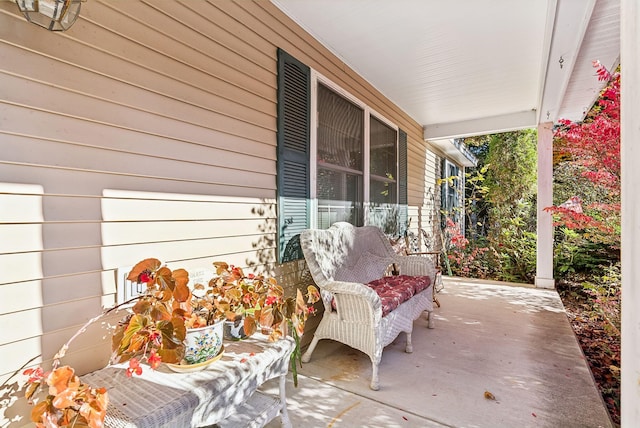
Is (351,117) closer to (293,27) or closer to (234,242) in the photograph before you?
(293,27)

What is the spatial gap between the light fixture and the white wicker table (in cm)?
151

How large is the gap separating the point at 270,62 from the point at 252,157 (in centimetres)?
82

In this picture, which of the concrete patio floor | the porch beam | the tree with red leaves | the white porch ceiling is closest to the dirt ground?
the concrete patio floor

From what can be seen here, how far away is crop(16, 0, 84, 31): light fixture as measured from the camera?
128 centimetres

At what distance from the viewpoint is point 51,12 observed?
4.37ft

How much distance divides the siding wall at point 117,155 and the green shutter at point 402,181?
307 cm

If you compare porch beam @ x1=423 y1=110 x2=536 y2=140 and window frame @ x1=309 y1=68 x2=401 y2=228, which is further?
porch beam @ x1=423 y1=110 x2=536 y2=140

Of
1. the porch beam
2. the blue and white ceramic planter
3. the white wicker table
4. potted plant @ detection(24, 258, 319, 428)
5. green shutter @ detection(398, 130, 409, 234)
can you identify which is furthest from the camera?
the porch beam

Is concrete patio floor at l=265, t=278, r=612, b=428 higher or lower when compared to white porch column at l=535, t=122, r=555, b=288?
lower

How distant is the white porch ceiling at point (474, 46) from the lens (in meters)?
2.63

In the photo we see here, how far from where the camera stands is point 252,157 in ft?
8.05

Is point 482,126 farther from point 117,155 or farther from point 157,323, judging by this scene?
point 157,323
